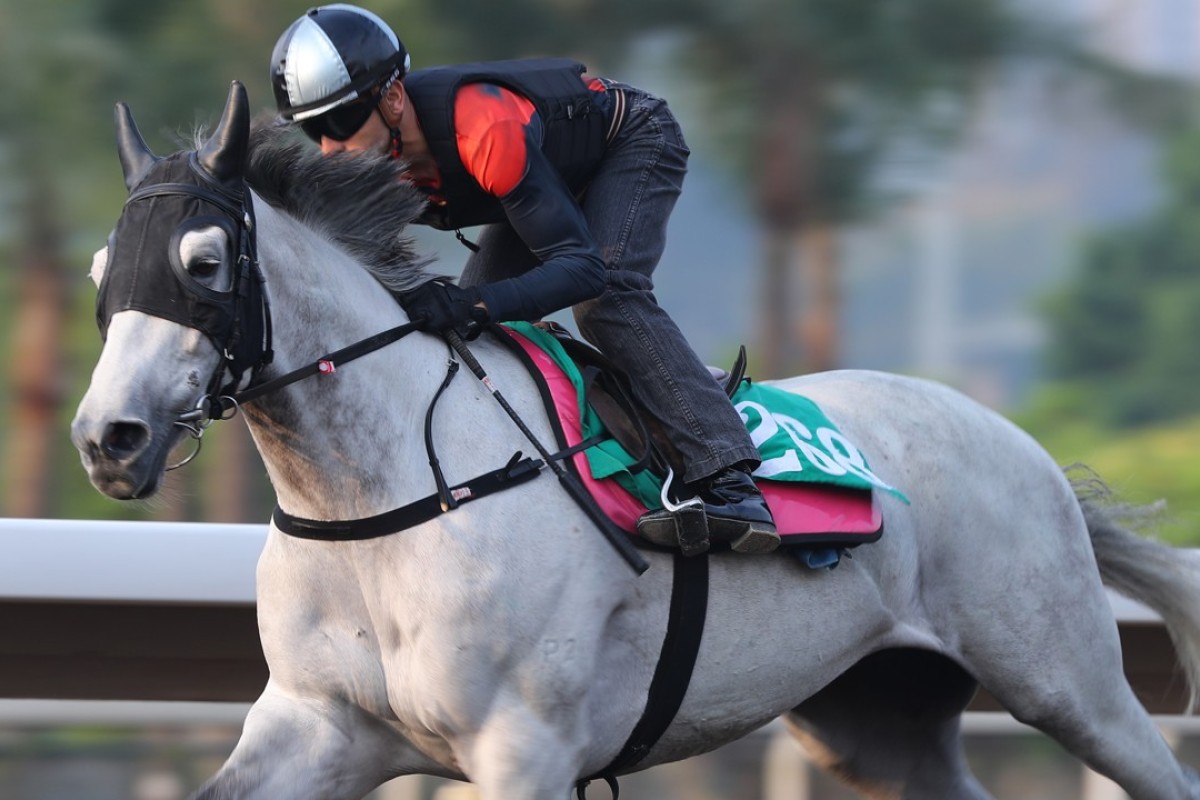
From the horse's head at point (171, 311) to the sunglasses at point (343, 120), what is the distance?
0.32 metres

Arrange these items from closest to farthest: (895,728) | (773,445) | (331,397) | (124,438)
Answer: (124,438)
(331,397)
(773,445)
(895,728)

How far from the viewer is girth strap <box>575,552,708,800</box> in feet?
10.8

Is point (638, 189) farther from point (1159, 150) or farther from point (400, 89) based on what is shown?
point (1159, 150)

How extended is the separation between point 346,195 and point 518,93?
0.41m

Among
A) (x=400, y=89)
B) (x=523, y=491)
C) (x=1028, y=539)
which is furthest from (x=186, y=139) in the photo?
(x=1028, y=539)

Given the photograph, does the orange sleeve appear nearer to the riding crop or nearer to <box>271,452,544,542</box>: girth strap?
the riding crop


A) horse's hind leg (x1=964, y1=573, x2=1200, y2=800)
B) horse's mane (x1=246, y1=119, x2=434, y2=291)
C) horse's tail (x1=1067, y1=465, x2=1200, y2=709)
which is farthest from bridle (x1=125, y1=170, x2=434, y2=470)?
horse's tail (x1=1067, y1=465, x2=1200, y2=709)

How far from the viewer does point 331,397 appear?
118 inches

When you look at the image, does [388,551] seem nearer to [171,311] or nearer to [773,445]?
[171,311]

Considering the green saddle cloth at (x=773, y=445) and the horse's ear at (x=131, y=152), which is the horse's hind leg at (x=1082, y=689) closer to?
the green saddle cloth at (x=773, y=445)

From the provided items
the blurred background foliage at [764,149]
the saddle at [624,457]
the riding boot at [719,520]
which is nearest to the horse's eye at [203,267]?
the saddle at [624,457]

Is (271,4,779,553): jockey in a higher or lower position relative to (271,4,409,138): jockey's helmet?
lower

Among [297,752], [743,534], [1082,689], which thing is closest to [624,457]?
[743,534]

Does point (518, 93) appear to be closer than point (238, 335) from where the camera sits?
No
